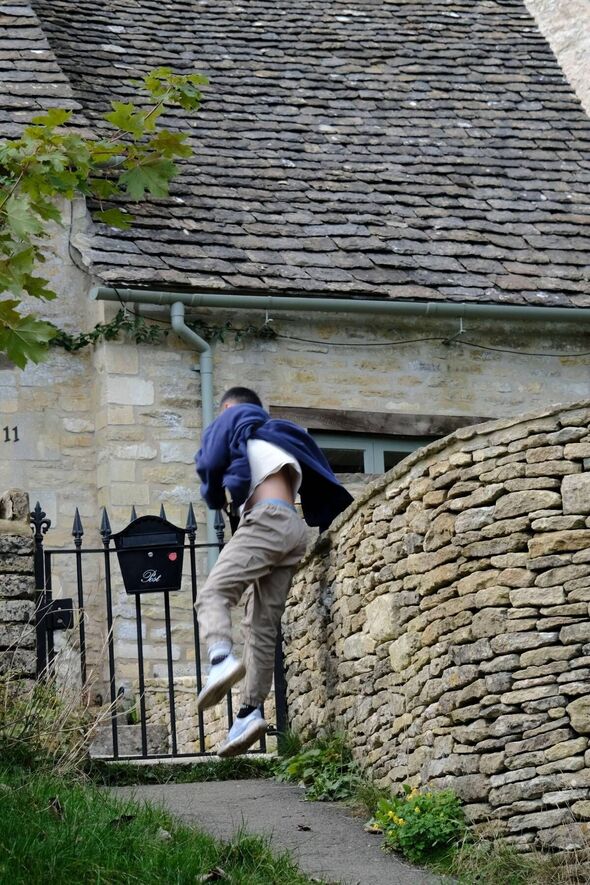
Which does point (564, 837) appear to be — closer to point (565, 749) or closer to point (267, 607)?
point (565, 749)

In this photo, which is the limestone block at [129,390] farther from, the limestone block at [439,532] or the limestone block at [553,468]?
the limestone block at [553,468]

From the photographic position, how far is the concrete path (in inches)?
207

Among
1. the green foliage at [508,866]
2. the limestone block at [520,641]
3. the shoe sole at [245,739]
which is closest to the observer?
the green foliage at [508,866]

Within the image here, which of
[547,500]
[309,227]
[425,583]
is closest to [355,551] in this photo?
[425,583]

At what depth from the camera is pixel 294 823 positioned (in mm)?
5973

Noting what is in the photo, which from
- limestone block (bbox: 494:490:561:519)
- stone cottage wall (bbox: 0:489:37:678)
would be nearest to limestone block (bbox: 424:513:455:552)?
limestone block (bbox: 494:490:561:519)

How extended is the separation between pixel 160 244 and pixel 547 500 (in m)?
5.73

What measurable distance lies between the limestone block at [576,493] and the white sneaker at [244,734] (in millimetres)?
1718

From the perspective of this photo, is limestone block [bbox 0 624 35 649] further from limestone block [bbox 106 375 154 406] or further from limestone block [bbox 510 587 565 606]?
limestone block [bbox 106 375 154 406]

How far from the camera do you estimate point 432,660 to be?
5852 millimetres

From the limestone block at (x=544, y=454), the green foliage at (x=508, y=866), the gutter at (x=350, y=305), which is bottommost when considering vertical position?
the green foliage at (x=508, y=866)

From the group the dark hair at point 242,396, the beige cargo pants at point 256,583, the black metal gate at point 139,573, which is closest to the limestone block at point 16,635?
the black metal gate at point 139,573

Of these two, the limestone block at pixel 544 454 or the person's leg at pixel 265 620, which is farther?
the person's leg at pixel 265 620

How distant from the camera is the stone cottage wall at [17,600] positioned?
23.3 feet
